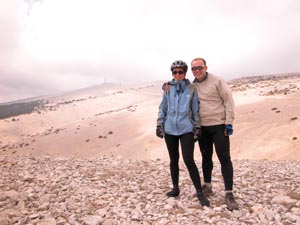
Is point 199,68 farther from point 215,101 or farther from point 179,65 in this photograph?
point 215,101

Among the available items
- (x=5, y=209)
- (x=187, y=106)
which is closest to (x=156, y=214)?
(x=187, y=106)

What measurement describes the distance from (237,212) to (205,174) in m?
1.40

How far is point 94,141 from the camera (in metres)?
42.8

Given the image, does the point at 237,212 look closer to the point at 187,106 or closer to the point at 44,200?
the point at 187,106

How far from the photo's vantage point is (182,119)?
7.18 m

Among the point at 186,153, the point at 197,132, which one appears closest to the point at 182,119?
the point at 197,132

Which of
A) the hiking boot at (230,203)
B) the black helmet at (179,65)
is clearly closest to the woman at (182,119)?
the black helmet at (179,65)

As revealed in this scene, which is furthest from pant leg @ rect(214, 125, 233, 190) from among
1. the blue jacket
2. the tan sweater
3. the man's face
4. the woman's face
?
the woman's face

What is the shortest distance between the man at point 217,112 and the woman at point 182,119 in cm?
21

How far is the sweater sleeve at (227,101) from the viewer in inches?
271

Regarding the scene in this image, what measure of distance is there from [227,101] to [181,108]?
3.51 feet

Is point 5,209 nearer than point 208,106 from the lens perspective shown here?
No

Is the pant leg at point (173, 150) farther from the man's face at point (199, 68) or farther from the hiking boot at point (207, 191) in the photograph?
the man's face at point (199, 68)

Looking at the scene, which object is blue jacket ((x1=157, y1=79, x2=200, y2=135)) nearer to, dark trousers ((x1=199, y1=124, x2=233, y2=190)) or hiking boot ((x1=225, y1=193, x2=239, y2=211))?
dark trousers ((x1=199, y1=124, x2=233, y2=190))
